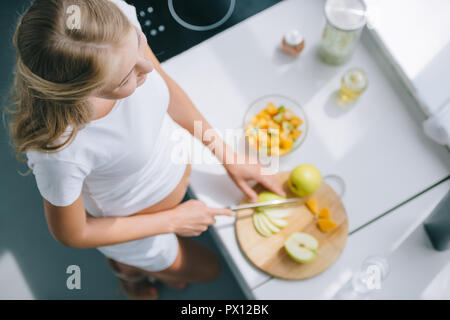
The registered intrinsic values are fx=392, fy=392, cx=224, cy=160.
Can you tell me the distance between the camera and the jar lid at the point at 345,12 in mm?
947

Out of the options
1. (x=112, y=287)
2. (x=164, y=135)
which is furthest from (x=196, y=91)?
(x=112, y=287)

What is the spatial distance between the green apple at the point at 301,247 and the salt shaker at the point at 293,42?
1.58ft

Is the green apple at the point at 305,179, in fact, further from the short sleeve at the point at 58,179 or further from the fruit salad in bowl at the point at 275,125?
the short sleeve at the point at 58,179

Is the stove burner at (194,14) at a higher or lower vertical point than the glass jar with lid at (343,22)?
lower

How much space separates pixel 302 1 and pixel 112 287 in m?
1.22

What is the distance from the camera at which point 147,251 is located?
1.01 meters

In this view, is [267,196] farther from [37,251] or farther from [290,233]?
[37,251]

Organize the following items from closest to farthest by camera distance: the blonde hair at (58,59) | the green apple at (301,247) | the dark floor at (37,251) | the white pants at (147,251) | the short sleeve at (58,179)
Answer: the blonde hair at (58,59), the short sleeve at (58,179), the green apple at (301,247), the white pants at (147,251), the dark floor at (37,251)

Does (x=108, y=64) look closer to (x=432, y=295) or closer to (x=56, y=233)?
(x=56, y=233)

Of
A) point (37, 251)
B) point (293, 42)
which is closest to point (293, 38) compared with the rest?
point (293, 42)

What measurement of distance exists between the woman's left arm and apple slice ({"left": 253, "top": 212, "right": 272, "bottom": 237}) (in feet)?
0.15

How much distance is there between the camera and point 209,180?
3.28 ft

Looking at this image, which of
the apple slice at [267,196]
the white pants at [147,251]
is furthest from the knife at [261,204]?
the white pants at [147,251]

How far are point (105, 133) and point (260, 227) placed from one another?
0.43 metres
